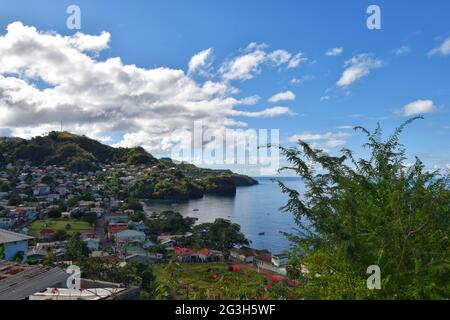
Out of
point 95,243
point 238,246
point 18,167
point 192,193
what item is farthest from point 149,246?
point 18,167

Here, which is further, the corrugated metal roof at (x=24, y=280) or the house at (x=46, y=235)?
the house at (x=46, y=235)

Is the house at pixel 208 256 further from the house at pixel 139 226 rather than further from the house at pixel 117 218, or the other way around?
the house at pixel 117 218

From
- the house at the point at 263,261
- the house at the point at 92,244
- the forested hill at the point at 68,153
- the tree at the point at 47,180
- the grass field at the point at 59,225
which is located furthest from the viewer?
the forested hill at the point at 68,153

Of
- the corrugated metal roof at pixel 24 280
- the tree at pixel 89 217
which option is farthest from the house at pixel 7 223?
the corrugated metal roof at pixel 24 280

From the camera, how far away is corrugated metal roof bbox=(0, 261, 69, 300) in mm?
5251

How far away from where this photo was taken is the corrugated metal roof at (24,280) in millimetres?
5251

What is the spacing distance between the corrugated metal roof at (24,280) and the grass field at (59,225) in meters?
33.1

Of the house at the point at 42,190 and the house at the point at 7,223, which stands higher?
the house at the point at 42,190

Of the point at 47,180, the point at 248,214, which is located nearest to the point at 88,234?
the point at 248,214

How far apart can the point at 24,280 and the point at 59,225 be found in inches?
1478

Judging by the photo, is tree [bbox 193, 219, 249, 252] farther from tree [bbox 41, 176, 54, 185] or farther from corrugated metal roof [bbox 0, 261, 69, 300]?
tree [bbox 41, 176, 54, 185]

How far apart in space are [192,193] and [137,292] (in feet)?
233
